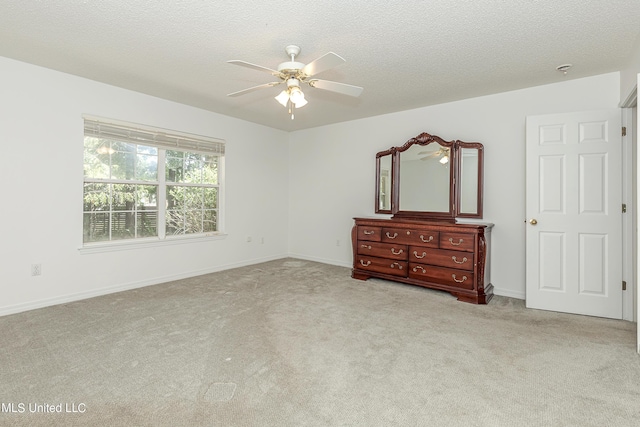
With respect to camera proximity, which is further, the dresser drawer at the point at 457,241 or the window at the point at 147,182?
the window at the point at 147,182

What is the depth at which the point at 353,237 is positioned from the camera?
466 centimetres

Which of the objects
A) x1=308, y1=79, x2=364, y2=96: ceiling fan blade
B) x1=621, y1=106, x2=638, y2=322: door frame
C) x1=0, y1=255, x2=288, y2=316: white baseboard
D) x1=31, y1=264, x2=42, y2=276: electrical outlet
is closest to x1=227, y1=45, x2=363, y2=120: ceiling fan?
x1=308, y1=79, x2=364, y2=96: ceiling fan blade

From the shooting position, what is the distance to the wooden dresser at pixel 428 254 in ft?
11.8

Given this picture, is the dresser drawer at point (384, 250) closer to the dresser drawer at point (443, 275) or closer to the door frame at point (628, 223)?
the dresser drawer at point (443, 275)

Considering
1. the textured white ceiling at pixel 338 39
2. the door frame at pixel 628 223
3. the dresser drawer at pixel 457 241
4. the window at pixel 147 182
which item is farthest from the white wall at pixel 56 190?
the door frame at pixel 628 223

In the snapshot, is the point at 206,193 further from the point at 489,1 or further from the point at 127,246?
the point at 489,1

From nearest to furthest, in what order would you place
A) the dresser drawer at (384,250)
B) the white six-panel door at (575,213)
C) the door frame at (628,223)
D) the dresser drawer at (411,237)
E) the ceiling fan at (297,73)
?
1. the ceiling fan at (297,73)
2. the door frame at (628,223)
3. the white six-panel door at (575,213)
4. the dresser drawer at (411,237)
5. the dresser drawer at (384,250)

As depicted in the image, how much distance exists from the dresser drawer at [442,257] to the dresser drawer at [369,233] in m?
0.48

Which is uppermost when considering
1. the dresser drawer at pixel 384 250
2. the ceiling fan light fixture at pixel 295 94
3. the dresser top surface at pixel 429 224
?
the ceiling fan light fixture at pixel 295 94

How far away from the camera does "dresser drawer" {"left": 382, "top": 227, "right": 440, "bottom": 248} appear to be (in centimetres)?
390

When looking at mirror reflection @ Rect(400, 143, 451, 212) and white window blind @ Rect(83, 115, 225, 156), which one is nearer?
white window blind @ Rect(83, 115, 225, 156)

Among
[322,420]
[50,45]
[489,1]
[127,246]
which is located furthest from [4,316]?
[489,1]

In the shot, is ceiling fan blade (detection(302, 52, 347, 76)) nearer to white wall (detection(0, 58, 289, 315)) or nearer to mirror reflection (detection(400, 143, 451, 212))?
mirror reflection (detection(400, 143, 451, 212))

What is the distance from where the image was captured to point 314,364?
85.9 inches
